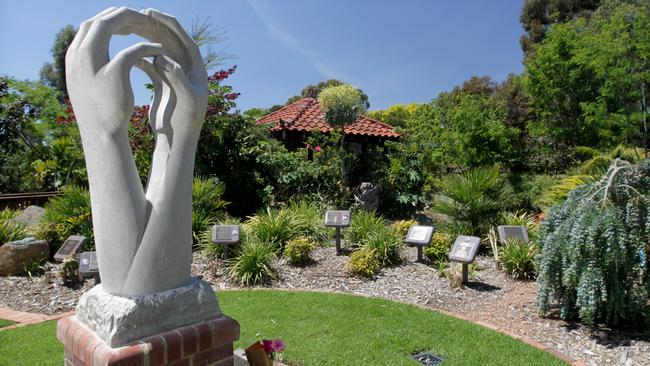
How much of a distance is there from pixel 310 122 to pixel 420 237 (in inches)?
346

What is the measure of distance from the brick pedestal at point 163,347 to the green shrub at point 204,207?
20.9 feet

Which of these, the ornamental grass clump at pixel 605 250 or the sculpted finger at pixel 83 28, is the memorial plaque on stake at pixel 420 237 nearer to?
the ornamental grass clump at pixel 605 250

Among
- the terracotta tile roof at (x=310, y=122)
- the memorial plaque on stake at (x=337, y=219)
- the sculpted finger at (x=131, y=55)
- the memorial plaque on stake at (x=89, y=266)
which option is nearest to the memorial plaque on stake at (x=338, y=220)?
the memorial plaque on stake at (x=337, y=219)

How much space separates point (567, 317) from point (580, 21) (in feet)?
41.1

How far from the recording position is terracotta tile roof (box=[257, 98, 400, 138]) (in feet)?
48.6

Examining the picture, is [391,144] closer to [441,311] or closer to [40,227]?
[441,311]

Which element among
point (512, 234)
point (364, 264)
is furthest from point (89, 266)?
point (512, 234)

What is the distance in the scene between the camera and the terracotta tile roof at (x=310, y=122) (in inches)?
583

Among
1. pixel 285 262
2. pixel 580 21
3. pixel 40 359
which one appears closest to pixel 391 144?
pixel 285 262

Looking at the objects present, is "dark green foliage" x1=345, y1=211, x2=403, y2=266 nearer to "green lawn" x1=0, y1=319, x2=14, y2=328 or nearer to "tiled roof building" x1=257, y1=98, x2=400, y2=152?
"green lawn" x1=0, y1=319, x2=14, y2=328

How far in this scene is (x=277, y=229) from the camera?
8.34m

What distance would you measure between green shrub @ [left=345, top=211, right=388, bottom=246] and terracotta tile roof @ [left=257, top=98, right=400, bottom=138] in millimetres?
5863

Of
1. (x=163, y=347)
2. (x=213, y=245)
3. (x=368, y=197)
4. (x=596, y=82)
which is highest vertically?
(x=596, y=82)

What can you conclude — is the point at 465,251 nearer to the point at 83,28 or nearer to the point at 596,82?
the point at 83,28
